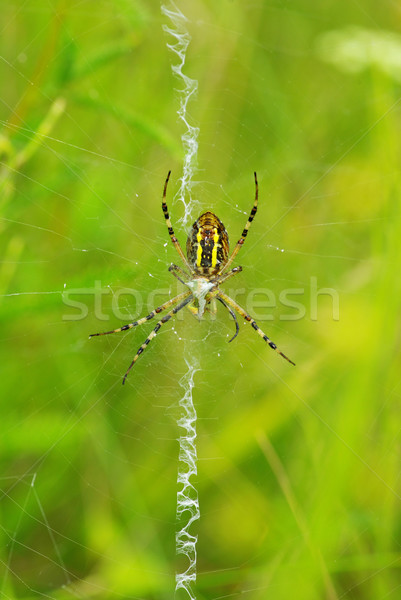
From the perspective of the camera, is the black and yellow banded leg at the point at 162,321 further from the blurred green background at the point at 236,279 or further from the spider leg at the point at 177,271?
the spider leg at the point at 177,271

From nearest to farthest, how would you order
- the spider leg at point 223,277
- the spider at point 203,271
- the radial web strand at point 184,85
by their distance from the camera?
1. the spider at point 203,271
2. the radial web strand at point 184,85
3. the spider leg at point 223,277

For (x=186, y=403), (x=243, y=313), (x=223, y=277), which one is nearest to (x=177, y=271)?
(x=223, y=277)

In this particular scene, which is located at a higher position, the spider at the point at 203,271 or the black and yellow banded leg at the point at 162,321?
the spider at the point at 203,271

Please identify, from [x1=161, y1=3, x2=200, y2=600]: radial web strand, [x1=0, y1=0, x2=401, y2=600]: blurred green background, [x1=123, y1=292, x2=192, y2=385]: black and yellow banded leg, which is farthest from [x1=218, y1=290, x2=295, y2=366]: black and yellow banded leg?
[x1=161, y1=3, x2=200, y2=600]: radial web strand

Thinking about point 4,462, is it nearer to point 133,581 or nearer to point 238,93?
point 133,581

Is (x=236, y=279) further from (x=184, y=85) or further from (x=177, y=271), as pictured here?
(x=184, y=85)

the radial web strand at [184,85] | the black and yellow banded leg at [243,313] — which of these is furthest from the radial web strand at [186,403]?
the black and yellow banded leg at [243,313]
